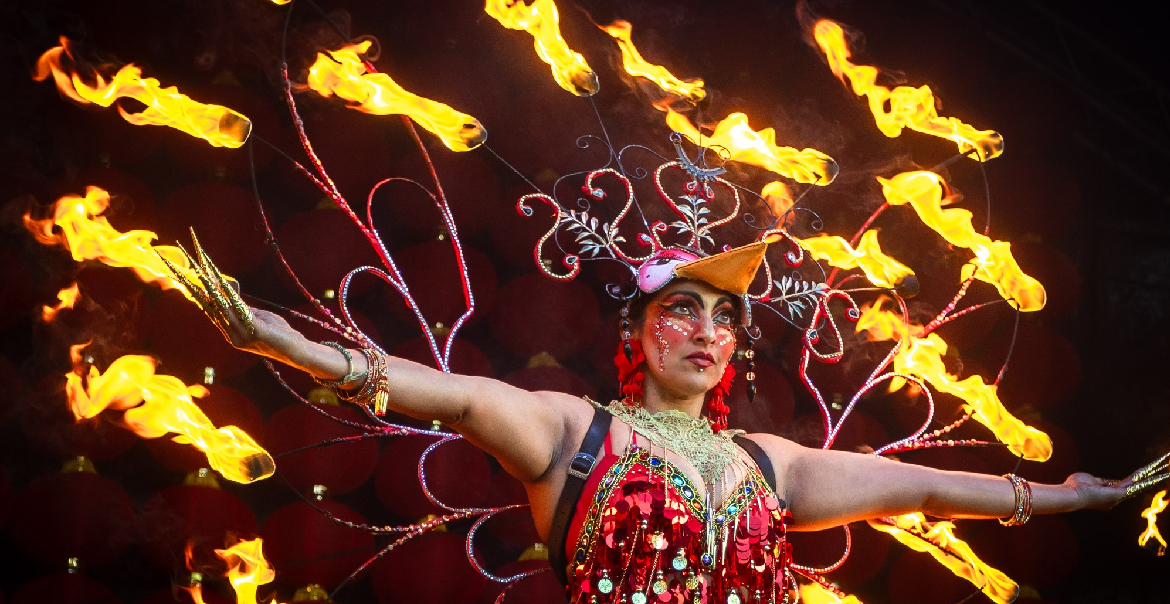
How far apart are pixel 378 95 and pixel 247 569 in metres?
1.46

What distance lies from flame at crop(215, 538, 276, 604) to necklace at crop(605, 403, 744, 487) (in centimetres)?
114

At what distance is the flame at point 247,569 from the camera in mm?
3041

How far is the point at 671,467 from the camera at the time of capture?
2797mm

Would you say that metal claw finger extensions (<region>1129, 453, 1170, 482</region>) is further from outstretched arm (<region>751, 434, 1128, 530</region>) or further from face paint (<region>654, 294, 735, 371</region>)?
face paint (<region>654, 294, 735, 371</region>)

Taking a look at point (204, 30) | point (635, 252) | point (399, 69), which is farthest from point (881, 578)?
point (204, 30)

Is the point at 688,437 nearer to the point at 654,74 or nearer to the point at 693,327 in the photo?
A: the point at 693,327

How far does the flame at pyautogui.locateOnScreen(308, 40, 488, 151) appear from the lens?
309cm

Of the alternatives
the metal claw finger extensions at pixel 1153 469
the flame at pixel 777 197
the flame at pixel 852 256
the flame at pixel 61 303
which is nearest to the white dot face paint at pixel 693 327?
the flame at pixel 852 256

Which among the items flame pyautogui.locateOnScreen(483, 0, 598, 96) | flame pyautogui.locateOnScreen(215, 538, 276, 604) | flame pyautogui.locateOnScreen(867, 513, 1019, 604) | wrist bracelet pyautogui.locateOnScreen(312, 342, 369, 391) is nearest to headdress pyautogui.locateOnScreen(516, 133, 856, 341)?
flame pyautogui.locateOnScreen(483, 0, 598, 96)

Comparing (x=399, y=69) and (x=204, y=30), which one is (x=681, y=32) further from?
(x=204, y=30)

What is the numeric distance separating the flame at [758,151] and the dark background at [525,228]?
0.24 metres

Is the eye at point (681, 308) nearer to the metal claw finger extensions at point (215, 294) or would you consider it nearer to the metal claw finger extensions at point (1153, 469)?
the metal claw finger extensions at point (215, 294)

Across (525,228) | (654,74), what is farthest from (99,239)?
(654,74)

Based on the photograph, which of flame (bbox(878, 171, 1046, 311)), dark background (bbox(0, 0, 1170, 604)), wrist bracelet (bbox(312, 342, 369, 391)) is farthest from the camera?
flame (bbox(878, 171, 1046, 311))
